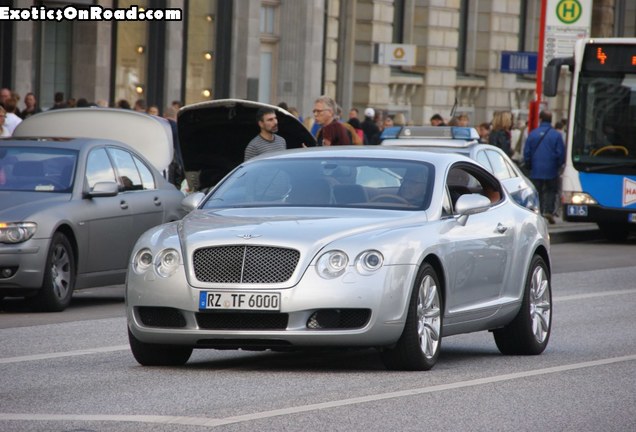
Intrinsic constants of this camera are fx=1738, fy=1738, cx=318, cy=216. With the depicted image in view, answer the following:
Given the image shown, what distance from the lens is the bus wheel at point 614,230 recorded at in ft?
91.2

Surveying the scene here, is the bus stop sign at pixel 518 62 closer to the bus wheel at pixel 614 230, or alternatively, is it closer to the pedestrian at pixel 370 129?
the pedestrian at pixel 370 129

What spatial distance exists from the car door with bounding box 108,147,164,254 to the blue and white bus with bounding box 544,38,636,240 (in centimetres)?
1093

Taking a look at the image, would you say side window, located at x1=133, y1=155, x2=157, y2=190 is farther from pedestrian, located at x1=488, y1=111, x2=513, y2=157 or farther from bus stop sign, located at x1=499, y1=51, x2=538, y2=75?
bus stop sign, located at x1=499, y1=51, x2=538, y2=75

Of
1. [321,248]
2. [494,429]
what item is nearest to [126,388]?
[321,248]

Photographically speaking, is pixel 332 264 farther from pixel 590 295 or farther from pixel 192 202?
pixel 590 295

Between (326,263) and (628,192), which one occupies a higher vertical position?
(326,263)

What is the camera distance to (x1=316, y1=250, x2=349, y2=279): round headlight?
10008mm

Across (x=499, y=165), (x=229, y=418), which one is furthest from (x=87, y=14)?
(x=229, y=418)

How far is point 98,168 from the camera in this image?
16047 millimetres

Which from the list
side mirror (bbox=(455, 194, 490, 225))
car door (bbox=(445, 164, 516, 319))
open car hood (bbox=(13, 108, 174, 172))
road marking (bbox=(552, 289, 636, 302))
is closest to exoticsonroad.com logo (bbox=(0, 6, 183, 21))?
open car hood (bbox=(13, 108, 174, 172))

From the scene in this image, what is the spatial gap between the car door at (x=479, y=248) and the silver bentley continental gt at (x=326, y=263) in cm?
1

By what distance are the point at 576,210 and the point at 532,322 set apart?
48.4ft

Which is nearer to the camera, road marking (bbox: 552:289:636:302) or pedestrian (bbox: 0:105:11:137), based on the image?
road marking (bbox: 552:289:636:302)

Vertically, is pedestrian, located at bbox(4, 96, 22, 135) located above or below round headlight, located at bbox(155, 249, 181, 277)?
above
